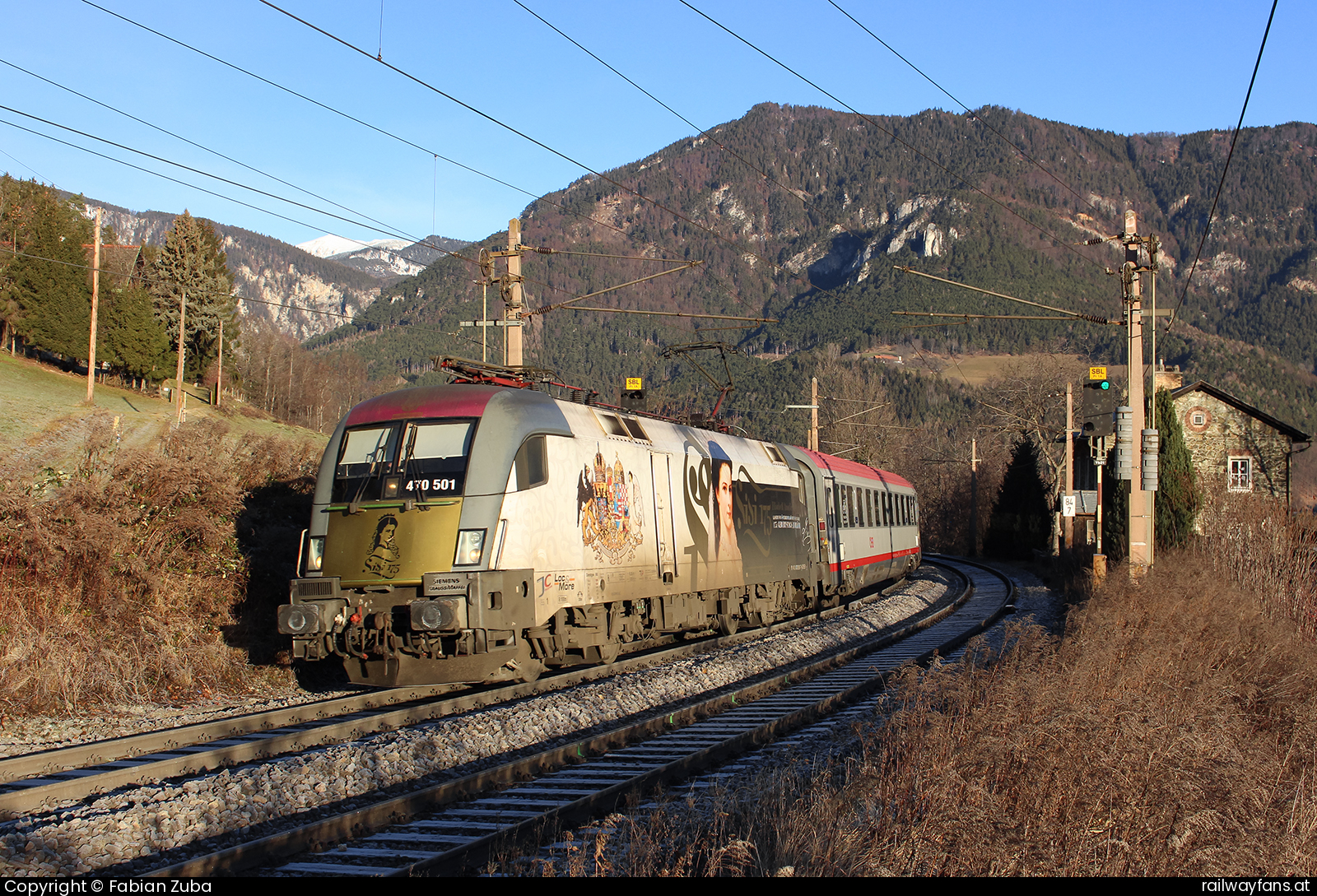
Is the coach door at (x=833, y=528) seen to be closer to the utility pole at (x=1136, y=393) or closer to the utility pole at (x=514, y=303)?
the utility pole at (x=1136, y=393)

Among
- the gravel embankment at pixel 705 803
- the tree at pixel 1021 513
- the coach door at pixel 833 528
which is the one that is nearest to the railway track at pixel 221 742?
the gravel embankment at pixel 705 803

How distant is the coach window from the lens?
10.3 meters

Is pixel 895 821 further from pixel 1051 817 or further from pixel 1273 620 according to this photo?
pixel 1273 620

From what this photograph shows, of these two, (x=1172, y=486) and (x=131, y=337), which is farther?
(x=131, y=337)

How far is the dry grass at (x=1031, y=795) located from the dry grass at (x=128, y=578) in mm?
6676

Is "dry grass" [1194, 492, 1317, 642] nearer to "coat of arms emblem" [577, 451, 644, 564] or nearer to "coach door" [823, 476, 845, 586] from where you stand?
"coach door" [823, 476, 845, 586]

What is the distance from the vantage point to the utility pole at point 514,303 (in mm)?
18047

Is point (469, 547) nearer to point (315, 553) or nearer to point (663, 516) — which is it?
point (315, 553)

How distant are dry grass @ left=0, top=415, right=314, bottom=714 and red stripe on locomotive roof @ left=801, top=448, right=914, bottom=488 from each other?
37.1 feet

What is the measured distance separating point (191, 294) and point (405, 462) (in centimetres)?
5935

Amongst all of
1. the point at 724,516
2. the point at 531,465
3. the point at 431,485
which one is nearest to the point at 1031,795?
the point at 531,465

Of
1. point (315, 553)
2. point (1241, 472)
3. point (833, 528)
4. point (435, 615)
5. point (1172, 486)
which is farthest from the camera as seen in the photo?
point (1241, 472)

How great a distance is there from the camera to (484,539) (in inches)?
390

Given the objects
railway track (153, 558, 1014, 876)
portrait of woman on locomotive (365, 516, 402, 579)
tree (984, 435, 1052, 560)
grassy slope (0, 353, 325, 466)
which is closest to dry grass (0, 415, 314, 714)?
portrait of woman on locomotive (365, 516, 402, 579)
